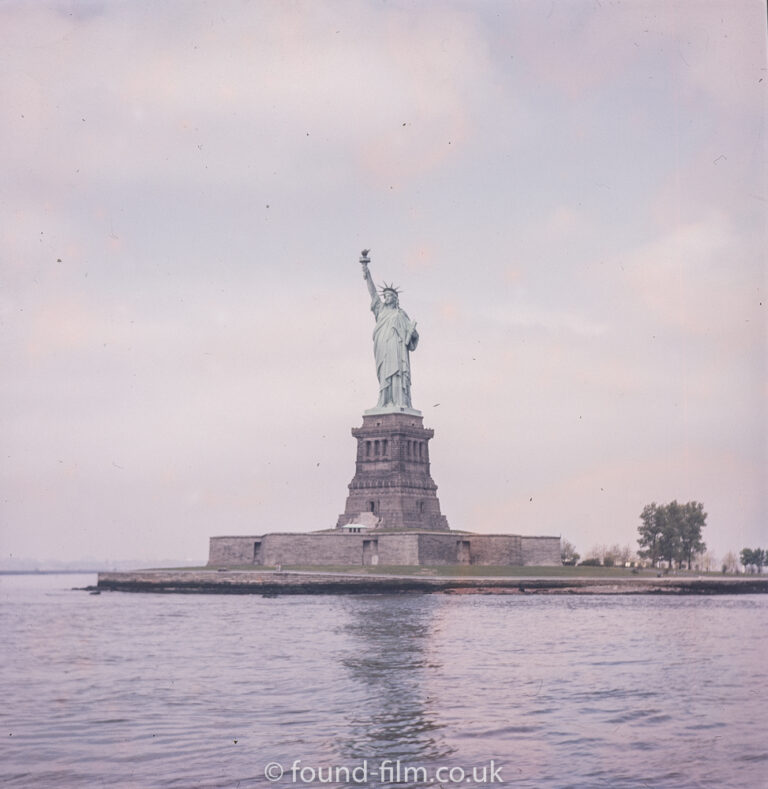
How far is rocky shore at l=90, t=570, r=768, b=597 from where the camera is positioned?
64688 millimetres

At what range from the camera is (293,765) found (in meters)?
18.1

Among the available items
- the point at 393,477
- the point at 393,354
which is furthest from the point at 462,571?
the point at 393,354

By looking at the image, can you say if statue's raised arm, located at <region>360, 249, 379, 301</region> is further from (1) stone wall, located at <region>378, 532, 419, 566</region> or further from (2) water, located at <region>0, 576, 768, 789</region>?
(2) water, located at <region>0, 576, 768, 789</region>

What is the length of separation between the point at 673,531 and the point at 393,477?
3006 cm

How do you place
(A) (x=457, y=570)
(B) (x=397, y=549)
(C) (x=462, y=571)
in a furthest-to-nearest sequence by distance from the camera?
(B) (x=397, y=549) < (A) (x=457, y=570) < (C) (x=462, y=571)

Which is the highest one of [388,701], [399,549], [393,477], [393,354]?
[393,354]

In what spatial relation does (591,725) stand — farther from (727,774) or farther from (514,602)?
(514,602)

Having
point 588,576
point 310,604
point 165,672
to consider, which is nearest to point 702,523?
point 588,576

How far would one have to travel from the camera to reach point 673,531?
95938mm

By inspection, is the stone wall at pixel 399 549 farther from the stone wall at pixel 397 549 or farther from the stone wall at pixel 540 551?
the stone wall at pixel 540 551

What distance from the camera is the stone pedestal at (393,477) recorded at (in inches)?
3118

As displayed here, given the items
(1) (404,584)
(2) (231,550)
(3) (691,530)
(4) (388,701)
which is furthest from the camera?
(3) (691,530)

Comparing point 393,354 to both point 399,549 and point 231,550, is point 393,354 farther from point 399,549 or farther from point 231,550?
point 231,550

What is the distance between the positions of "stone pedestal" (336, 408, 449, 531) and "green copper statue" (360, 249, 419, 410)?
4.62 ft
